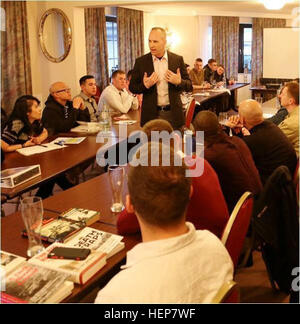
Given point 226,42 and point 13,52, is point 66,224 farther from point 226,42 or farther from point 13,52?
point 226,42

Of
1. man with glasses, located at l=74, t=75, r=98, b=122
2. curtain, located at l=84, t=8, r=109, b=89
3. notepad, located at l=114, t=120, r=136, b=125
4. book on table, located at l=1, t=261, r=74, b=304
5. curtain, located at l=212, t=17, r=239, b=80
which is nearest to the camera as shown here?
book on table, located at l=1, t=261, r=74, b=304

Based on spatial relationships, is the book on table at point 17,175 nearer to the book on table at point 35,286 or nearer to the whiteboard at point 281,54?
the book on table at point 35,286

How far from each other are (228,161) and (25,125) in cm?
185

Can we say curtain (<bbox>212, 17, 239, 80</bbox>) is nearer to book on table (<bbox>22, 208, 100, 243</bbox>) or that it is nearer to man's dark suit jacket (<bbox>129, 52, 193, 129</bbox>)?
man's dark suit jacket (<bbox>129, 52, 193, 129</bbox>)

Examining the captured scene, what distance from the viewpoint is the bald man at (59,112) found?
12.6 ft

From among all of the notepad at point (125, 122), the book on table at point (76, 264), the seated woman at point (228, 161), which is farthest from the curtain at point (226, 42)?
the book on table at point (76, 264)

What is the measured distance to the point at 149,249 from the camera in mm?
1082

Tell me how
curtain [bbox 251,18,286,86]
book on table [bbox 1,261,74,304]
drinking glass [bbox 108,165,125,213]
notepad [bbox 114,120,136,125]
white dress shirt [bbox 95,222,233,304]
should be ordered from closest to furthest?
white dress shirt [bbox 95,222,233,304], book on table [bbox 1,261,74,304], drinking glass [bbox 108,165,125,213], notepad [bbox 114,120,136,125], curtain [bbox 251,18,286,86]

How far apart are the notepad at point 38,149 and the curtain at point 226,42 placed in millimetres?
8040

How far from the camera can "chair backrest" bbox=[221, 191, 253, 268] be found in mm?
1589

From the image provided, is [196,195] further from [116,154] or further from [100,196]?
[116,154]

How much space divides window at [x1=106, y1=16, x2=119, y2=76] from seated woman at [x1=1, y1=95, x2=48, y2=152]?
4578 mm

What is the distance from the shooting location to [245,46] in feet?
35.3

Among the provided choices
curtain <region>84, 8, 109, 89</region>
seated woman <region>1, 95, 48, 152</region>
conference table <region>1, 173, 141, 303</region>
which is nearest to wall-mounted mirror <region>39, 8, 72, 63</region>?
curtain <region>84, 8, 109, 89</region>
